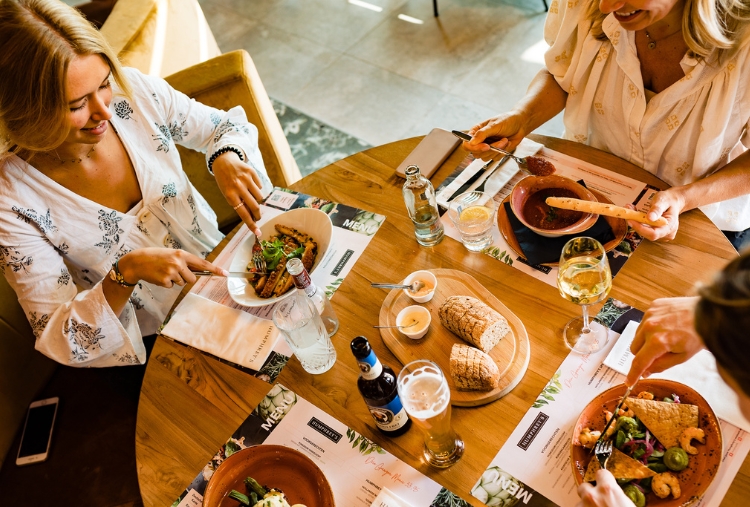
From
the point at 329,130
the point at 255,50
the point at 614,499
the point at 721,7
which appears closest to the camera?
the point at 614,499

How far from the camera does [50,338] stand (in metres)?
1.61

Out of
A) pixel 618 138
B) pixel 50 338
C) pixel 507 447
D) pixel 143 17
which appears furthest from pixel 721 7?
pixel 143 17

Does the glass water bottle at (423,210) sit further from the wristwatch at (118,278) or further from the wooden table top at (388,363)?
the wristwatch at (118,278)

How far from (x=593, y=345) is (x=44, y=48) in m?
1.56

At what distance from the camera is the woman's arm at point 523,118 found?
1.71 meters

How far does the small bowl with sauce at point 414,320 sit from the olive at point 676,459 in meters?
0.58

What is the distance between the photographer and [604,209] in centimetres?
141

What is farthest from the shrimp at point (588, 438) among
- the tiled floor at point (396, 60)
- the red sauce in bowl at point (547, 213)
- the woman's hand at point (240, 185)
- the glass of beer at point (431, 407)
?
the tiled floor at point (396, 60)

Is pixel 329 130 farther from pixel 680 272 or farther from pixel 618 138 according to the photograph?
pixel 680 272

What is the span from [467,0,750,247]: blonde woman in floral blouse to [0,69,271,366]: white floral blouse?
1.06m

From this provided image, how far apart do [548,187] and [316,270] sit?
0.71 meters

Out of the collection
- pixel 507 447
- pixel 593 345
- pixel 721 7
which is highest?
pixel 721 7

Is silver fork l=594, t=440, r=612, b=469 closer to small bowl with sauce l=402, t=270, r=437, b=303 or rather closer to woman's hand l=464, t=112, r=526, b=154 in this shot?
small bowl with sauce l=402, t=270, r=437, b=303

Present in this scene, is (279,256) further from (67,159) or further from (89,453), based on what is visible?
(89,453)
